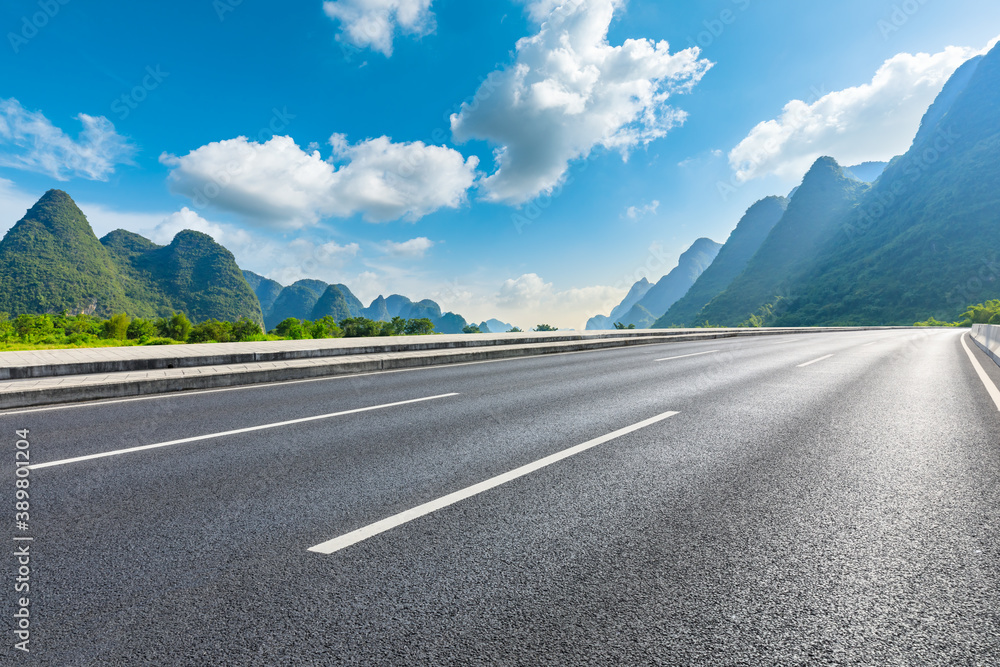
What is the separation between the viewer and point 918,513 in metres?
3.07

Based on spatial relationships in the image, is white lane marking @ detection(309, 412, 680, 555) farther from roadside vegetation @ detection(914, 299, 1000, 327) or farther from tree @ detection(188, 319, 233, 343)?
roadside vegetation @ detection(914, 299, 1000, 327)

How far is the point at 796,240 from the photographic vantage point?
14588 centimetres

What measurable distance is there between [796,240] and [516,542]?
177 m

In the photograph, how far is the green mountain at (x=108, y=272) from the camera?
94750 millimetres

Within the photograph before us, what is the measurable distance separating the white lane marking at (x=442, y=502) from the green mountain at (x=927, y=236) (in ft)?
342

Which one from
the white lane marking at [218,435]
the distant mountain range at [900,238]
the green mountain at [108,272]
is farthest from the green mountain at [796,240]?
the green mountain at [108,272]

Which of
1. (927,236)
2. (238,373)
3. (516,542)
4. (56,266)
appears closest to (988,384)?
(516,542)

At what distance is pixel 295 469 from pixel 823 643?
3.78m

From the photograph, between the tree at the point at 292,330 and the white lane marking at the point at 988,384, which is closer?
the white lane marking at the point at 988,384

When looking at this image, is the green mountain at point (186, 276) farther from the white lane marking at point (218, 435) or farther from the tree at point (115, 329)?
the white lane marking at point (218, 435)

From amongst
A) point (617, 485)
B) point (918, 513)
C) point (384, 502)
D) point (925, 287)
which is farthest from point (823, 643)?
point (925, 287)

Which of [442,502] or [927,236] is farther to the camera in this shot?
[927,236]

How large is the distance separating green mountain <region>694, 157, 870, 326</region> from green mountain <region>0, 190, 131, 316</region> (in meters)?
155

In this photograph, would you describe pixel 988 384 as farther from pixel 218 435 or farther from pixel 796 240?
pixel 796 240
